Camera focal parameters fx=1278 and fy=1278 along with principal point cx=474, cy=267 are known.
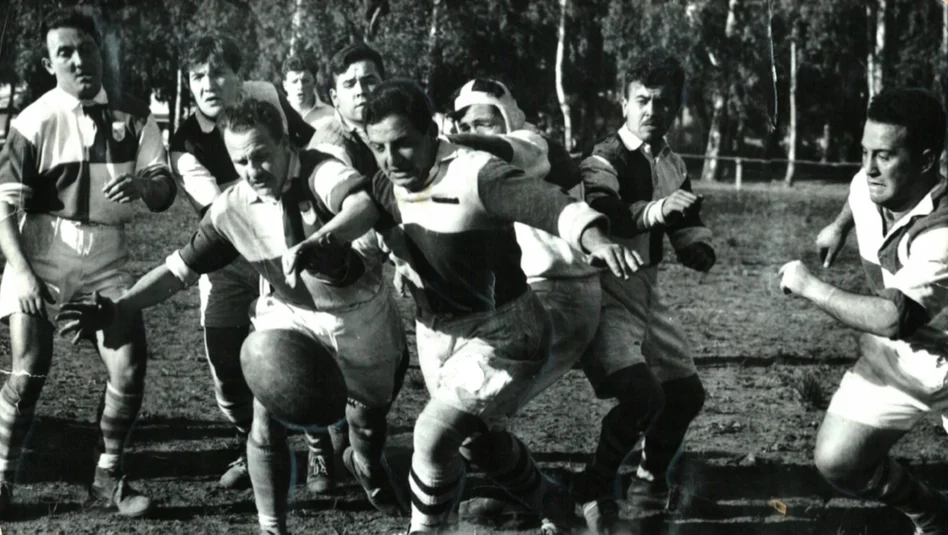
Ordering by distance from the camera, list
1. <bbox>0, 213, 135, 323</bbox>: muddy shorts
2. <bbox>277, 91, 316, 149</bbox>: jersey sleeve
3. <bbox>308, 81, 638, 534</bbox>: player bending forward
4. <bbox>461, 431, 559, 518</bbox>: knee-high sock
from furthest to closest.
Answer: <bbox>0, 213, 135, 323</bbox>: muddy shorts, <bbox>277, 91, 316, 149</bbox>: jersey sleeve, <bbox>461, 431, 559, 518</bbox>: knee-high sock, <bbox>308, 81, 638, 534</bbox>: player bending forward

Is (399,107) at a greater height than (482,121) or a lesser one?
greater

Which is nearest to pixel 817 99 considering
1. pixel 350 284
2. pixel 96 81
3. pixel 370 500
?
pixel 350 284

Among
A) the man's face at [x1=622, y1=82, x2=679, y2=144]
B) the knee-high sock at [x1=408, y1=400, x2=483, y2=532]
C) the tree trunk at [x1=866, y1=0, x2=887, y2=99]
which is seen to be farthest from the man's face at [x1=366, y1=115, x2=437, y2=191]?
the tree trunk at [x1=866, y1=0, x2=887, y2=99]

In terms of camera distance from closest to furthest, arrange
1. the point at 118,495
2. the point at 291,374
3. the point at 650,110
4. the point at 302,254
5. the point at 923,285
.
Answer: the point at 302,254 < the point at 923,285 < the point at 291,374 < the point at 650,110 < the point at 118,495

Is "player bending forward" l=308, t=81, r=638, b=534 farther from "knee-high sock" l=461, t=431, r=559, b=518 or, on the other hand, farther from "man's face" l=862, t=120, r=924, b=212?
"man's face" l=862, t=120, r=924, b=212

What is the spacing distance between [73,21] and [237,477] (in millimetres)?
1983

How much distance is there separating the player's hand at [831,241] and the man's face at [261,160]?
2.14m

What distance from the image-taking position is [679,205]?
4.52m

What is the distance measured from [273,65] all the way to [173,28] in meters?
0.45

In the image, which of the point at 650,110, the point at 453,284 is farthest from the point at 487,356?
the point at 650,110

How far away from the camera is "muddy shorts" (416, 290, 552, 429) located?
4609mm

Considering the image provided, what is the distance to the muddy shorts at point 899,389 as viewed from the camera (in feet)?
15.6

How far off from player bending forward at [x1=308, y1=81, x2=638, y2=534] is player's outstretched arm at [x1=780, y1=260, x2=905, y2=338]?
97cm

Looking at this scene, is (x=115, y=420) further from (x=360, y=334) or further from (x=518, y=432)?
(x=518, y=432)
